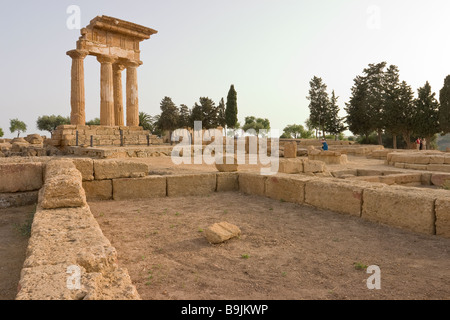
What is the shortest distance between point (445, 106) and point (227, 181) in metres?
32.6

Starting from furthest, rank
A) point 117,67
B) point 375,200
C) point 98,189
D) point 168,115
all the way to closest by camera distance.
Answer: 1. point 168,115
2. point 117,67
3. point 98,189
4. point 375,200

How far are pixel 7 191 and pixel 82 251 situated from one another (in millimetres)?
5177

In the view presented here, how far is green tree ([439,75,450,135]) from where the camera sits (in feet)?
102

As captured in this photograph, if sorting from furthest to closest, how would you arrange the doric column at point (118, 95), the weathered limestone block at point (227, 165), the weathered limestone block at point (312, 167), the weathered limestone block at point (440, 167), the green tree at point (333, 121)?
the green tree at point (333, 121) < the doric column at point (118, 95) < the weathered limestone block at point (440, 167) < the weathered limestone block at point (312, 167) < the weathered limestone block at point (227, 165)

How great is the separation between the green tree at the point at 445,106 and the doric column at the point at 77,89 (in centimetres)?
3370

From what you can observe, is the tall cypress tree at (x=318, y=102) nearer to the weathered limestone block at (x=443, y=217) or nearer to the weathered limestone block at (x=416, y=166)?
the weathered limestone block at (x=416, y=166)

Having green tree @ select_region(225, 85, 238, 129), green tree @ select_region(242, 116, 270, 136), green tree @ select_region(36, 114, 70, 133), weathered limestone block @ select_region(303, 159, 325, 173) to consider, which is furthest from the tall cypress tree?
green tree @ select_region(36, 114, 70, 133)

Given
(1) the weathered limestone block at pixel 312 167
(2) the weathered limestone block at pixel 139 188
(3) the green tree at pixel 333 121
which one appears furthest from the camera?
(3) the green tree at pixel 333 121

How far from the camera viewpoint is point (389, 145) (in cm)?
4447

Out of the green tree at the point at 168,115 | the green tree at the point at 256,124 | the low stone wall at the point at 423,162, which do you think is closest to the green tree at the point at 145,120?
the green tree at the point at 168,115

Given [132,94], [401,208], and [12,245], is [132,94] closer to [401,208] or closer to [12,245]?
[12,245]

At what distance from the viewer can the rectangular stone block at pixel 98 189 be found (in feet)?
23.5

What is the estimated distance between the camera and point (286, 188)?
6.84 m

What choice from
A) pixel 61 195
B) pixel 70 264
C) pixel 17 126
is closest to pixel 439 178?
pixel 61 195
